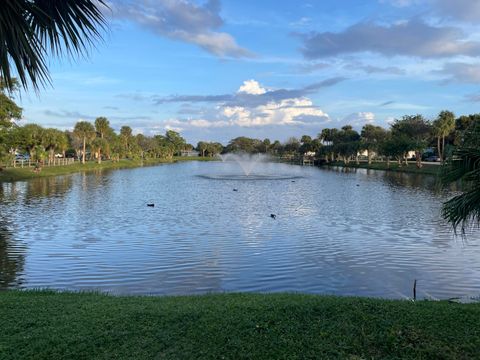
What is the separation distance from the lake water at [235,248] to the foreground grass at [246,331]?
519cm

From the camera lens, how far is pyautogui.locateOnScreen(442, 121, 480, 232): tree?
7.11 metres

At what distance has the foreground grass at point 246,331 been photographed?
5.76 meters

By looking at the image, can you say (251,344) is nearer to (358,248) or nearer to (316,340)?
(316,340)

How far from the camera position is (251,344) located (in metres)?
5.93

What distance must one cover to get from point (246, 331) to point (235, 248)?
40.2ft

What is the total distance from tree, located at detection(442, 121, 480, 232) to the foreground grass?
1.70 m

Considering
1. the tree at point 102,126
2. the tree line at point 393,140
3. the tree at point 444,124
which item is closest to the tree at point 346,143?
the tree line at point 393,140

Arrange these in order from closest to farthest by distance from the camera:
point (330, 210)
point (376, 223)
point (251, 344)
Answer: point (251, 344)
point (376, 223)
point (330, 210)

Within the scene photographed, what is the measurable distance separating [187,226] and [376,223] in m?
10.7

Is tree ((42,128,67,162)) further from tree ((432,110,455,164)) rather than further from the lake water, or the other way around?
tree ((432,110,455,164))

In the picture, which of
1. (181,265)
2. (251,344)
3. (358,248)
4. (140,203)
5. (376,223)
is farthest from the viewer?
(140,203)

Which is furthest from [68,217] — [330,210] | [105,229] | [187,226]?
[330,210]

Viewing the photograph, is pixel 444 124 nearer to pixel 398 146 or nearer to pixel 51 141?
pixel 398 146

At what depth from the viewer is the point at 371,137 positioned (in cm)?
12888
